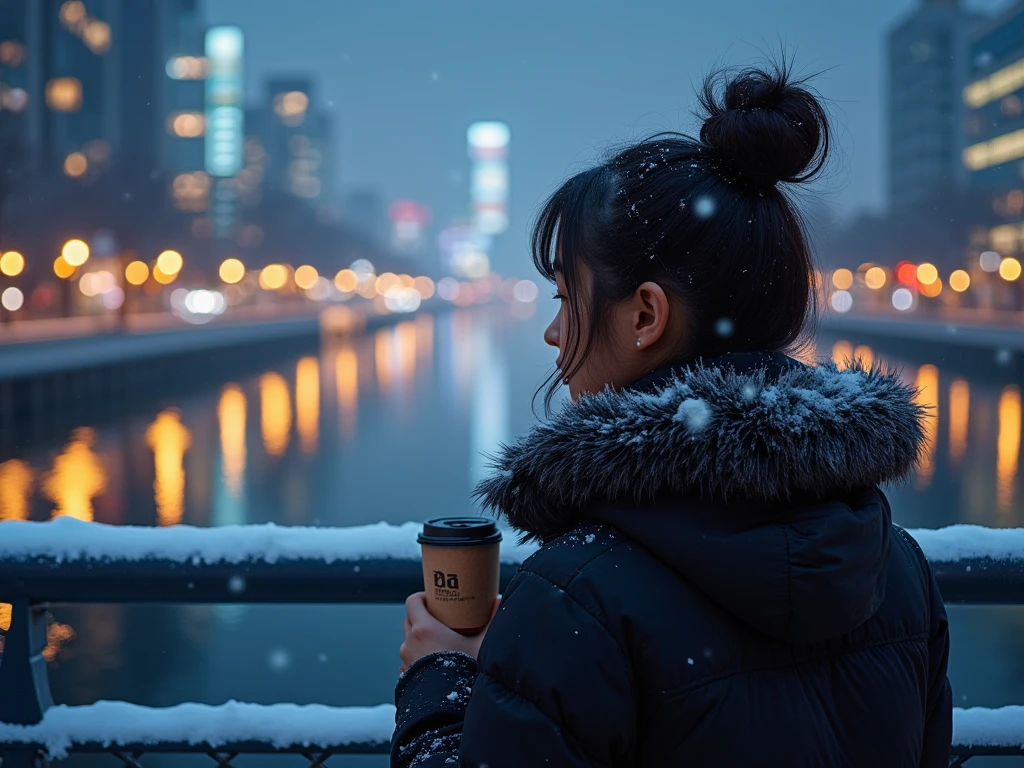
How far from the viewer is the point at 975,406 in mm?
23266

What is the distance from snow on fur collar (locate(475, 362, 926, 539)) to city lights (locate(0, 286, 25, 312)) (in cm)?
4024

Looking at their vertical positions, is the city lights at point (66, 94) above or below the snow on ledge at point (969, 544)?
above

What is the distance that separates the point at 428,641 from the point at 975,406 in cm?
2406

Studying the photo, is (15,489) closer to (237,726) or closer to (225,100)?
(237,726)

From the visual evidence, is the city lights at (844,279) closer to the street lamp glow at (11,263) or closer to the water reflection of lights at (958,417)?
the water reflection of lights at (958,417)

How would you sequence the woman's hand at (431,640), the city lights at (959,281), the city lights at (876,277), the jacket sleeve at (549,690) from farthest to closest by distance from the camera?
the city lights at (876,277), the city lights at (959,281), the woman's hand at (431,640), the jacket sleeve at (549,690)

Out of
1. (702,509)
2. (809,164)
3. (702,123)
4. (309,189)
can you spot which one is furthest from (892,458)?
(309,189)

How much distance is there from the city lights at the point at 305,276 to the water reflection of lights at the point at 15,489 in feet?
226

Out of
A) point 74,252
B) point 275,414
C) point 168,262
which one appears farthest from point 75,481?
point 168,262

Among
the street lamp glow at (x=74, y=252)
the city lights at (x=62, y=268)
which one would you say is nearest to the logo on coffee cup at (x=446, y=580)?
the street lamp glow at (x=74, y=252)

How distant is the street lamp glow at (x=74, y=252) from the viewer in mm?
39531

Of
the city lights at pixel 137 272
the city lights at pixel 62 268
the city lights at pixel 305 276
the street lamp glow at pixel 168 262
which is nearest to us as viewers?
the city lights at pixel 62 268

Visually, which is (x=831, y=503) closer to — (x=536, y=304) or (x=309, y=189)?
(x=536, y=304)

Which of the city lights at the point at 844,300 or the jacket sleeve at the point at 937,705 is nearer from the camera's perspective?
the jacket sleeve at the point at 937,705
